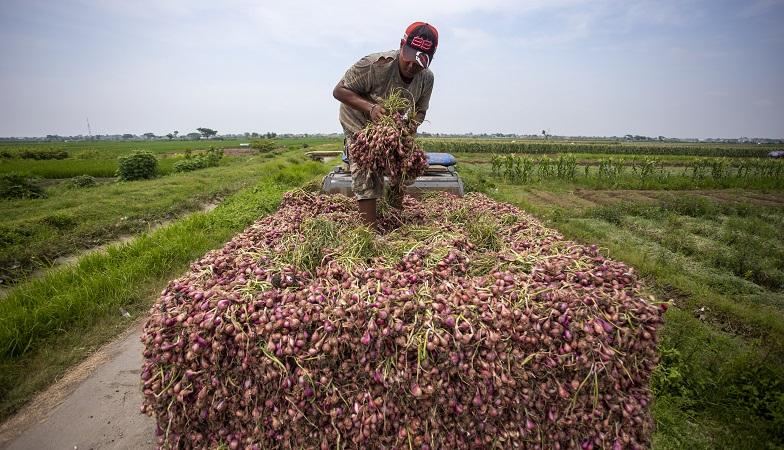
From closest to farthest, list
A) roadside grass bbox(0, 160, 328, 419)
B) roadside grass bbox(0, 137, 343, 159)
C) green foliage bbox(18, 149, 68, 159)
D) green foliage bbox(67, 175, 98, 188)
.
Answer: roadside grass bbox(0, 160, 328, 419)
green foliage bbox(67, 175, 98, 188)
green foliage bbox(18, 149, 68, 159)
roadside grass bbox(0, 137, 343, 159)

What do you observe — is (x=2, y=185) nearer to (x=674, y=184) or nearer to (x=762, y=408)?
(x=762, y=408)

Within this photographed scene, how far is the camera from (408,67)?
3230mm

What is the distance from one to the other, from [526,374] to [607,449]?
26.4 inches

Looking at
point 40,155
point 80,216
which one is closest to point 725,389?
point 80,216

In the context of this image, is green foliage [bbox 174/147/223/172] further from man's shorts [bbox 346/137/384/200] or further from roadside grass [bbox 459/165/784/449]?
man's shorts [bbox 346/137/384/200]

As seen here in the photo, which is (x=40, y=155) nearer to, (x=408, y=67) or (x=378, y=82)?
(x=378, y=82)

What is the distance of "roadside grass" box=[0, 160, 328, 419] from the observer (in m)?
3.54

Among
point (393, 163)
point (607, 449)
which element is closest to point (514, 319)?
point (607, 449)

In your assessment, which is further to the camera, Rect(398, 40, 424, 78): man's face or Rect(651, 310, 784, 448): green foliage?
Rect(398, 40, 424, 78): man's face

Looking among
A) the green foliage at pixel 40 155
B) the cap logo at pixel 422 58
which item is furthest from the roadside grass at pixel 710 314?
the green foliage at pixel 40 155

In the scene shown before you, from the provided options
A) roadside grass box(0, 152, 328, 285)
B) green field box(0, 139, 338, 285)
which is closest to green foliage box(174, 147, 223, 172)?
green field box(0, 139, 338, 285)

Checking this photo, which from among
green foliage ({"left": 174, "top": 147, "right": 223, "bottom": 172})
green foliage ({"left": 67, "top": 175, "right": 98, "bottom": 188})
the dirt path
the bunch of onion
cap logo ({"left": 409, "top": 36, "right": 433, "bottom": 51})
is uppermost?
cap logo ({"left": 409, "top": 36, "right": 433, "bottom": 51})

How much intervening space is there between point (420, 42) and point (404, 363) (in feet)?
8.67

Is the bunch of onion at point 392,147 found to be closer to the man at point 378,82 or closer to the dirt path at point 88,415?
the man at point 378,82
